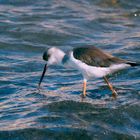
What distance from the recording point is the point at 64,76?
12.4 meters

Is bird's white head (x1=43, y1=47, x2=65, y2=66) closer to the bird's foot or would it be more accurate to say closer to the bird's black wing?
the bird's black wing

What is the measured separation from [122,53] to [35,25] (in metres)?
3.31

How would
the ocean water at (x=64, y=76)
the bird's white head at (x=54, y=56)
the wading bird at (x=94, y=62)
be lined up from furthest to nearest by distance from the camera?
the bird's white head at (x=54, y=56)
the wading bird at (x=94, y=62)
the ocean water at (x=64, y=76)

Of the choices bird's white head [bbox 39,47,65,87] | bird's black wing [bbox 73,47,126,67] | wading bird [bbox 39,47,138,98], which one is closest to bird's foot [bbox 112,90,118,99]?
wading bird [bbox 39,47,138,98]

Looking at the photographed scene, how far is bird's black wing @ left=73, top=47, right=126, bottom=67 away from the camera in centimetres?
1062

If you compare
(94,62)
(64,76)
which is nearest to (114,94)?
(94,62)

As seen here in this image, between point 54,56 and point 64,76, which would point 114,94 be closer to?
point 54,56

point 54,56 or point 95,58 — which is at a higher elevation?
point 95,58

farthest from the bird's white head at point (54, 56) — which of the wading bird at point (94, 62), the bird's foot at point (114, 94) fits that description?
the bird's foot at point (114, 94)

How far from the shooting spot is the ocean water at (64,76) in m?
8.98

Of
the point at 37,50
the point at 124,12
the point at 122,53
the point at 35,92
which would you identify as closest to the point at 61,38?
the point at 37,50

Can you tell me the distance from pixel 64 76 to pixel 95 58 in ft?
5.96

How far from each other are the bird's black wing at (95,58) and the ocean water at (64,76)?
2.00 feet

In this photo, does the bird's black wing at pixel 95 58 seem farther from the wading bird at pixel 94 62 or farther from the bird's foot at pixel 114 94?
the bird's foot at pixel 114 94
